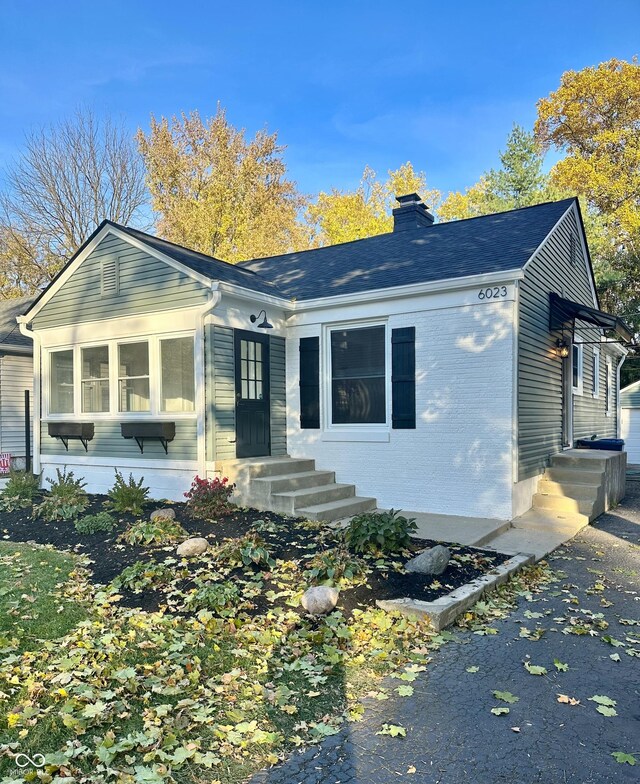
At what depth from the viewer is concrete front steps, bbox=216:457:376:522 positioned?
7230 mm

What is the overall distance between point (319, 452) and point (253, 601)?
461 cm

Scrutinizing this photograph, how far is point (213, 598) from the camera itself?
4164 millimetres

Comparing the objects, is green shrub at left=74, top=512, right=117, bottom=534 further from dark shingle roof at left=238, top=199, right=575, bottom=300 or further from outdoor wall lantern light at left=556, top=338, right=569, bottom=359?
outdoor wall lantern light at left=556, top=338, right=569, bottom=359

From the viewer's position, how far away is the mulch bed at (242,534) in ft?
14.8

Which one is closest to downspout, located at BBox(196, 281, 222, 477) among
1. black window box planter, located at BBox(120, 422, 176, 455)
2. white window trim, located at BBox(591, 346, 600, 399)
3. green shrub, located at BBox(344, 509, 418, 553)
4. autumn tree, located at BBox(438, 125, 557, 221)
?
black window box planter, located at BBox(120, 422, 176, 455)

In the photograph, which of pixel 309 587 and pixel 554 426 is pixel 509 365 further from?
pixel 309 587

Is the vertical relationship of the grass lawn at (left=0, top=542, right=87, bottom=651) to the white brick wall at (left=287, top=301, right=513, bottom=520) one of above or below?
below

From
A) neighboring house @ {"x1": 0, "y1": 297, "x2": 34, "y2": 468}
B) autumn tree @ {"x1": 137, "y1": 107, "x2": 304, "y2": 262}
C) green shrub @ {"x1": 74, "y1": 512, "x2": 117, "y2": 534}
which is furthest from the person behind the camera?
autumn tree @ {"x1": 137, "y1": 107, "x2": 304, "y2": 262}

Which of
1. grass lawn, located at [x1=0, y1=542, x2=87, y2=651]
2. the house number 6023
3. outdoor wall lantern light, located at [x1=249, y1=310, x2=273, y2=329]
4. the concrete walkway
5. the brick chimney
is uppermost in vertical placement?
the brick chimney

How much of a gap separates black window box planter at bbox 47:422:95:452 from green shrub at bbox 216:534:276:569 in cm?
510

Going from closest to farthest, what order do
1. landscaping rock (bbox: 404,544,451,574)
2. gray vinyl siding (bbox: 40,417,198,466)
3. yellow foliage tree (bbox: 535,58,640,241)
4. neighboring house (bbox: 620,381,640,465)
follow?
landscaping rock (bbox: 404,544,451,574) → gray vinyl siding (bbox: 40,417,198,466) → neighboring house (bbox: 620,381,640,465) → yellow foliage tree (bbox: 535,58,640,241)

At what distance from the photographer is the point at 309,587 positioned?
15.1 feet

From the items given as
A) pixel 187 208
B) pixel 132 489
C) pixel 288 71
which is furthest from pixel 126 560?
pixel 187 208

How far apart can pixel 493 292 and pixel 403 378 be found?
1.75 m
